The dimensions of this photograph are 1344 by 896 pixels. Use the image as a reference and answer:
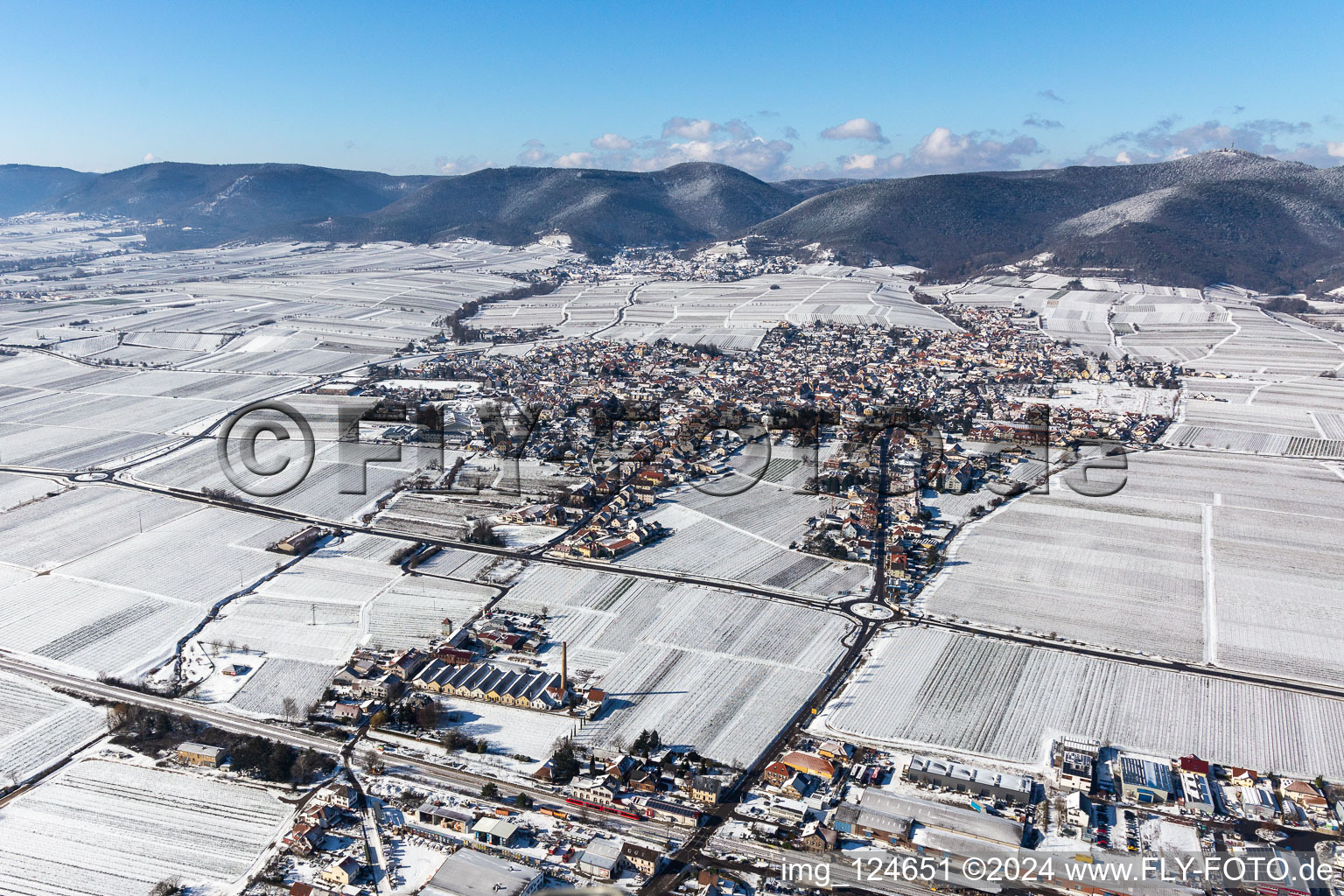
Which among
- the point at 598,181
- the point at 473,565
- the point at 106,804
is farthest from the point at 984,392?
the point at 598,181

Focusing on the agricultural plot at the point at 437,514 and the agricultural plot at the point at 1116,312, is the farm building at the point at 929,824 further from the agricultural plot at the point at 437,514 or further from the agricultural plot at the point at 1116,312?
the agricultural plot at the point at 1116,312

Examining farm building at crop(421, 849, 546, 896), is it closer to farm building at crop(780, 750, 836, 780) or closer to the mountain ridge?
farm building at crop(780, 750, 836, 780)

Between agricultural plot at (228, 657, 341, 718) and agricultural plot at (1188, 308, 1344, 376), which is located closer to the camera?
agricultural plot at (228, 657, 341, 718)

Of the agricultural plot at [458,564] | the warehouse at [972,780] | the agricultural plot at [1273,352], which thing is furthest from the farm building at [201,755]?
the agricultural plot at [1273,352]

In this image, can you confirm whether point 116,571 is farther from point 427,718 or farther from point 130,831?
point 427,718

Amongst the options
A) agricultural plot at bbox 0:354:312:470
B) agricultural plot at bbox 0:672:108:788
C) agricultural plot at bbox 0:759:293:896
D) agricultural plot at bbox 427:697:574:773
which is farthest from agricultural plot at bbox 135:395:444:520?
agricultural plot at bbox 0:759:293:896

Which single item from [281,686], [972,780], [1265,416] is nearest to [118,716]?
[281,686]

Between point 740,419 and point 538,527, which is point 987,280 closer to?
point 740,419
